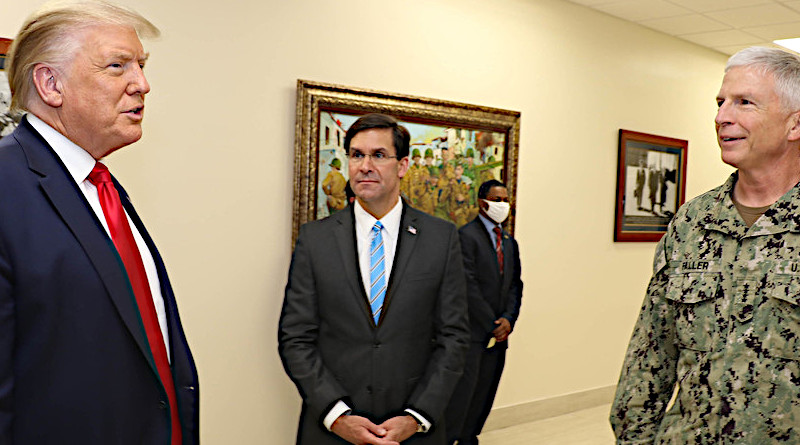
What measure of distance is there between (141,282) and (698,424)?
4.46 feet

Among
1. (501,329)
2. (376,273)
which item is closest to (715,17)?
(501,329)

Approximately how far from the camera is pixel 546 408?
5.48 m

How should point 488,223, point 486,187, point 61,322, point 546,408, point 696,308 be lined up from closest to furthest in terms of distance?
point 61,322 → point 696,308 → point 488,223 → point 486,187 → point 546,408

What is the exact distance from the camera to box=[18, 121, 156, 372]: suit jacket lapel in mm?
1398

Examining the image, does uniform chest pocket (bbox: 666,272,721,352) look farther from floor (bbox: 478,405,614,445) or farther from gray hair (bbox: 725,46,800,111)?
floor (bbox: 478,405,614,445)

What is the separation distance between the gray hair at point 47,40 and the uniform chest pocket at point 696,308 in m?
1.52

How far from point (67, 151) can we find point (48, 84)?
0.14 m

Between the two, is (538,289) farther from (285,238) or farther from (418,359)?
(418,359)

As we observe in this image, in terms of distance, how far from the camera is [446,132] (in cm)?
459

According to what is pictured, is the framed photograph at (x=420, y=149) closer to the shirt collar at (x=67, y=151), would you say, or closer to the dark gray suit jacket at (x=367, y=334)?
the dark gray suit jacket at (x=367, y=334)

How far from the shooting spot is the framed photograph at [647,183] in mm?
5941

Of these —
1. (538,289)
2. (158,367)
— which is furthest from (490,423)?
(158,367)

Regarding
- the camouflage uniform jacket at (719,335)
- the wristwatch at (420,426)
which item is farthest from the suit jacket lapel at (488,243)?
the camouflage uniform jacket at (719,335)

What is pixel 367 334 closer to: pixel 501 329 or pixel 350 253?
pixel 350 253
